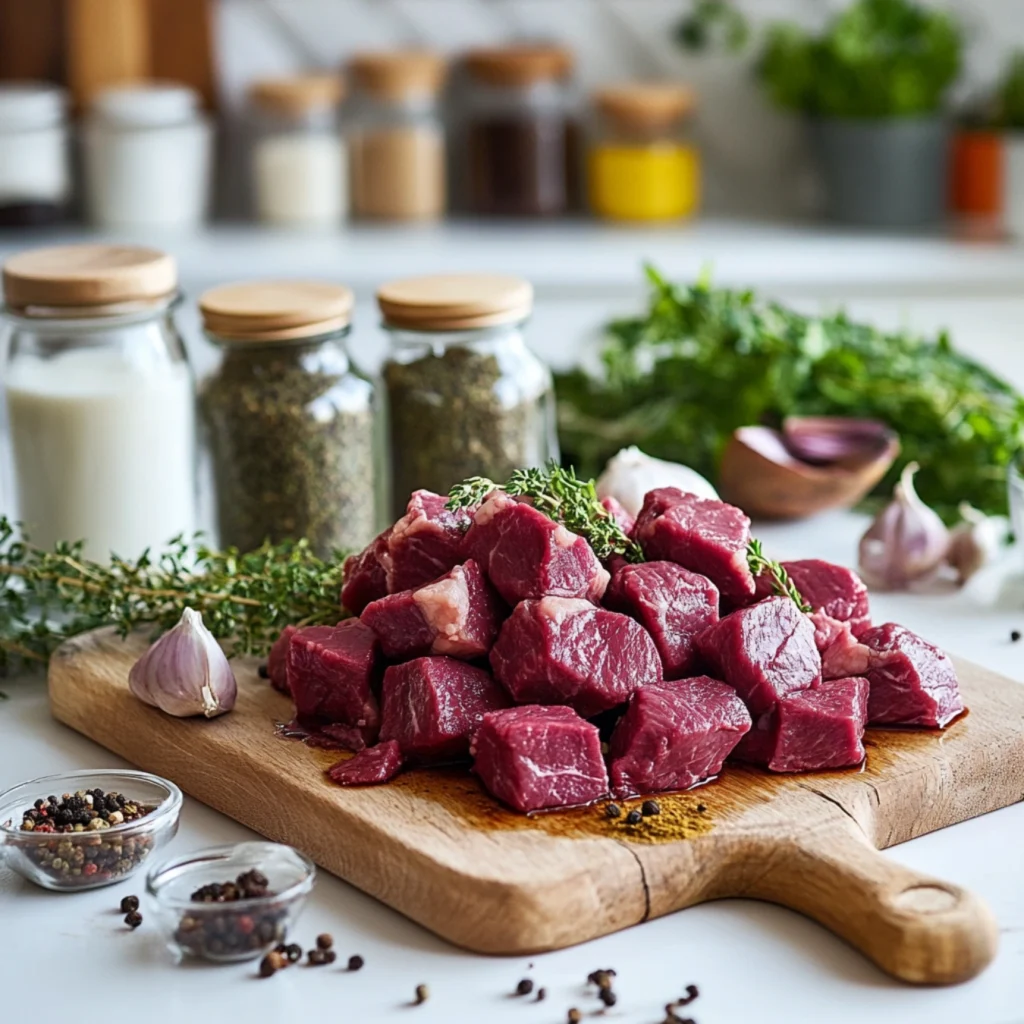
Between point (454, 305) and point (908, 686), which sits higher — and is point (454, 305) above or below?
above

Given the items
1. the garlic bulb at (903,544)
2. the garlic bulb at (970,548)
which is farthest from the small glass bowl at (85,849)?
the garlic bulb at (970,548)

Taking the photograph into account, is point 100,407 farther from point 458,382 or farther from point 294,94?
point 294,94

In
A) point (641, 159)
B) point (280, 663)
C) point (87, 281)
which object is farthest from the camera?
point (641, 159)

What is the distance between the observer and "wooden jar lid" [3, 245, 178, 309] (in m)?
1.90

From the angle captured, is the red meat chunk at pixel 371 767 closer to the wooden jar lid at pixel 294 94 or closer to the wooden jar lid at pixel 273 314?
the wooden jar lid at pixel 273 314

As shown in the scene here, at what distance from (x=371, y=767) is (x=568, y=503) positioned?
1.11 feet

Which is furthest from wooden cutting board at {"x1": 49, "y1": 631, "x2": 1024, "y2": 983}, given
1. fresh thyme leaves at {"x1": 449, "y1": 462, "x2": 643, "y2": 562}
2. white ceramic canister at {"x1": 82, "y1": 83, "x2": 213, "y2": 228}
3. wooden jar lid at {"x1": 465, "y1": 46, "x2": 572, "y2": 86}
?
wooden jar lid at {"x1": 465, "y1": 46, "x2": 572, "y2": 86}

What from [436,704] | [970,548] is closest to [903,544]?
[970,548]

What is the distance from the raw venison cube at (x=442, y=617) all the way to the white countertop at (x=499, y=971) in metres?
0.22

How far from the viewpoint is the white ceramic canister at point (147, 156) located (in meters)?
3.95

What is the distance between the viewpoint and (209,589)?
1790mm

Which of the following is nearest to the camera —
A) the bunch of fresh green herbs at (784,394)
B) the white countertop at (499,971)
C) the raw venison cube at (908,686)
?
the white countertop at (499,971)

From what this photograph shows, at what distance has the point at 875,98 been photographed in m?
4.11

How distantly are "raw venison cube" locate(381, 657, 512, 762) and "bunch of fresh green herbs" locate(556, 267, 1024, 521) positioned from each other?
1.01 metres
